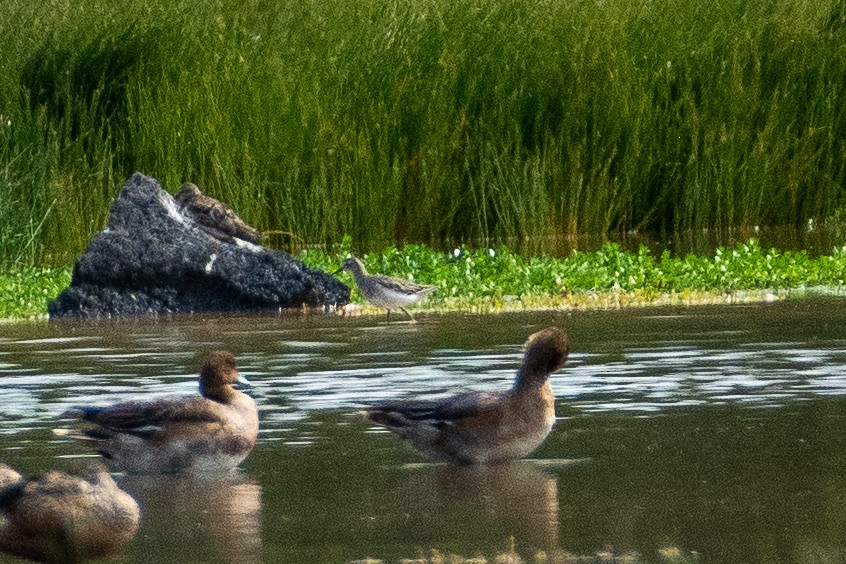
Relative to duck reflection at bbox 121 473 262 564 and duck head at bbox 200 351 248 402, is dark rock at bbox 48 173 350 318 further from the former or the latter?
duck reflection at bbox 121 473 262 564

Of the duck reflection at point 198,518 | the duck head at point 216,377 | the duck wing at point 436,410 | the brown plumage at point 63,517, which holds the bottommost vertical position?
the duck reflection at point 198,518

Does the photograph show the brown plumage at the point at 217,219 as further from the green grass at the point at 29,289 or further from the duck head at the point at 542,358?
the duck head at the point at 542,358

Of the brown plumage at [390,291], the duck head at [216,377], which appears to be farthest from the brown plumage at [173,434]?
the brown plumage at [390,291]

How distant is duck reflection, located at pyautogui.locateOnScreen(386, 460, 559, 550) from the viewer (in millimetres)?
6848

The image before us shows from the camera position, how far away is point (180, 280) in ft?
52.3

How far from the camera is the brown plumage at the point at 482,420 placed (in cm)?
833

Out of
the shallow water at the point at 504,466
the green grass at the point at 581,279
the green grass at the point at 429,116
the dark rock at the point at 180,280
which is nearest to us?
the shallow water at the point at 504,466

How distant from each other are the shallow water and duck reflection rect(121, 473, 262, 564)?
0.05 feet

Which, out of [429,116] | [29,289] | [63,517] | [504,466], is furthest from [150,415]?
[429,116]

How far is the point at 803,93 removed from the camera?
23359 mm

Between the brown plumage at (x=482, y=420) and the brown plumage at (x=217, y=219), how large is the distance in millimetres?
8599

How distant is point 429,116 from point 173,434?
13.6 m

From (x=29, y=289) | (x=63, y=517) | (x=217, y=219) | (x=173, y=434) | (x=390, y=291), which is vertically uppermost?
(x=217, y=219)

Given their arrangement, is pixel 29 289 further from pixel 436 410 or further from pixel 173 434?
pixel 436 410
